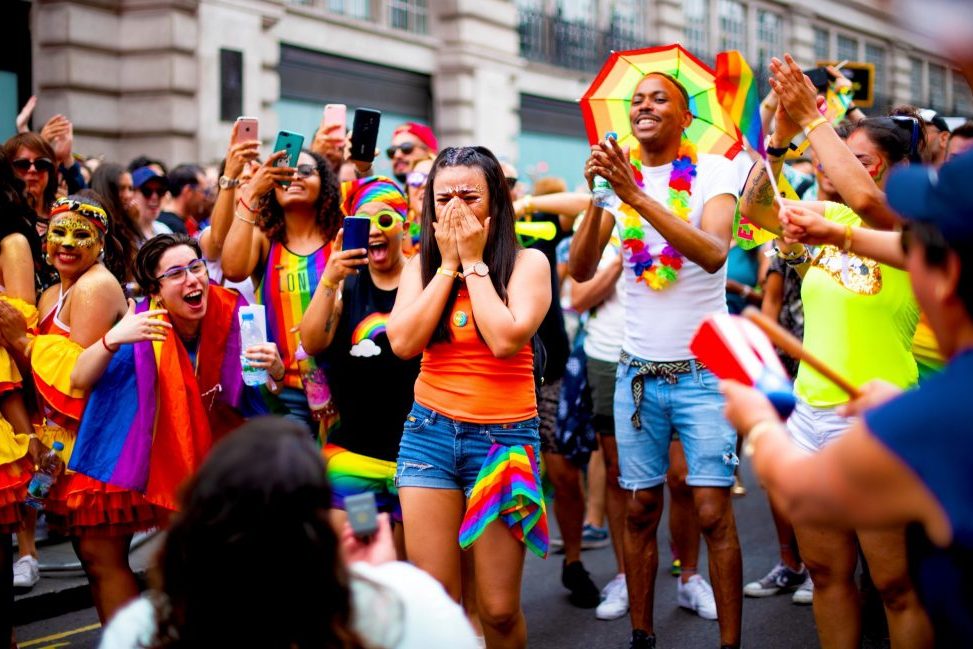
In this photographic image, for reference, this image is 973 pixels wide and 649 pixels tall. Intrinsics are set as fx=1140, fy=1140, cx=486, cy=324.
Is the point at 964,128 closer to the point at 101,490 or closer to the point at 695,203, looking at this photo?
the point at 695,203

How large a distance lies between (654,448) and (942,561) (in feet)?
9.17

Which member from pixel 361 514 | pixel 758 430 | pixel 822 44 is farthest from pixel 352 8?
Result: pixel 822 44

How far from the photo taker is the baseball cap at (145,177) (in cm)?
757

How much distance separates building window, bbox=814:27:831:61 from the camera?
2800 centimetres

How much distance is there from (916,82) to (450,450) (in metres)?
32.3

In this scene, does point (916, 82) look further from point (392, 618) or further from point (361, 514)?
point (392, 618)

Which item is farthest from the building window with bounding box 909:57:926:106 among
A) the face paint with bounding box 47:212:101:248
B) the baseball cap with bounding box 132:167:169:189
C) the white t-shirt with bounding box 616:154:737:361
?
the face paint with bounding box 47:212:101:248

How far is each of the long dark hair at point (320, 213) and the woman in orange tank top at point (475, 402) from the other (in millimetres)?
1200

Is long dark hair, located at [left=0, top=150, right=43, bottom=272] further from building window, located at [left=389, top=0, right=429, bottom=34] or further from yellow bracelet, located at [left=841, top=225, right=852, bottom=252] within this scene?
building window, located at [left=389, top=0, right=429, bottom=34]

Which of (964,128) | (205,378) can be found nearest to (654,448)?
(205,378)

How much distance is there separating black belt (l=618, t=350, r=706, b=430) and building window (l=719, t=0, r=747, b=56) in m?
21.4

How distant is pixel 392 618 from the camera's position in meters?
2.28

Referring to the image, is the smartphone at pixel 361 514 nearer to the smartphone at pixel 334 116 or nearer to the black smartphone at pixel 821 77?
the smartphone at pixel 334 116

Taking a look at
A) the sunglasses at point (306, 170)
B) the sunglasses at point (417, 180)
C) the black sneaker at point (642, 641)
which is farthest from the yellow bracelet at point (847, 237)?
the sunglasses at point (417, 180)
